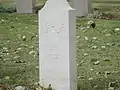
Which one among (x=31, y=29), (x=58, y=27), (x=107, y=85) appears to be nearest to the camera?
(x=58, y=27)

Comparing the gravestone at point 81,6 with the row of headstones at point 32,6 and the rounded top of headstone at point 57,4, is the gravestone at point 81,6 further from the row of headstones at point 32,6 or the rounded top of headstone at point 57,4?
the rounded top of headstone at point 57,4

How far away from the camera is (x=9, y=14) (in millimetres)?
16266

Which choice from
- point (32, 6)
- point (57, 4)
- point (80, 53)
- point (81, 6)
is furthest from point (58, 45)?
point (32, 6)

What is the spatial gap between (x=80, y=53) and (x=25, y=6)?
25.5ft

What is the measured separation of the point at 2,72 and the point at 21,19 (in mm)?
7620

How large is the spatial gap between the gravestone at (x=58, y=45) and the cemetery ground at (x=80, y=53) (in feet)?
1.67

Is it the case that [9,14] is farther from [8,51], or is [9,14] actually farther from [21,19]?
[8,51]

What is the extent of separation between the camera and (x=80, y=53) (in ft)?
29.9

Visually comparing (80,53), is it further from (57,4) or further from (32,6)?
(32,6)

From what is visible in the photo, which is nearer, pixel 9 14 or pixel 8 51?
pixel 8 51

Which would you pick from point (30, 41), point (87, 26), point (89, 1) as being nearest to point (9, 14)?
point (89, 1)

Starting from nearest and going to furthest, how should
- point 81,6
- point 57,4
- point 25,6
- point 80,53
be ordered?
1. point 57,4
2. point 80,53
3. point 81,6
4. point 25,6

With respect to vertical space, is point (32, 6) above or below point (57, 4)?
below

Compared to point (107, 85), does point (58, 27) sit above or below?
above
